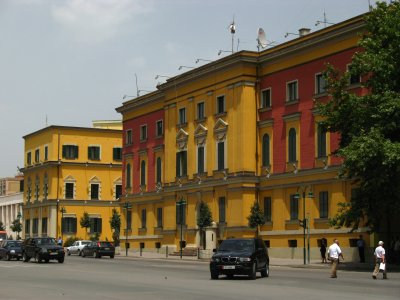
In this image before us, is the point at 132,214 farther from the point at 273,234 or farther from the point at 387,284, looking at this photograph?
the point at 387,284

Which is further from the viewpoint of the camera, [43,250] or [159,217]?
[159,217]

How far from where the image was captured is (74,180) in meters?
106

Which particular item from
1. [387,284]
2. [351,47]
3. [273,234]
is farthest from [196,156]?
[387,284]

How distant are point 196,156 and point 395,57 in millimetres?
28585

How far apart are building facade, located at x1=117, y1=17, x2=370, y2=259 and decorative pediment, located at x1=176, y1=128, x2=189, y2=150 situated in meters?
0.09

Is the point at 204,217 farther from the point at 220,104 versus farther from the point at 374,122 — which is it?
the point at 374,122

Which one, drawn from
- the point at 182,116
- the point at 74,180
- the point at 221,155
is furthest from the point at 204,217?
the point at 74,180

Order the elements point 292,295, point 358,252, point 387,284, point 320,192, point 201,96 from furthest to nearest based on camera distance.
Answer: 1. point 201,96
2. point 320,192
3. point 358,252
4. point 387,284
5. point 292,295

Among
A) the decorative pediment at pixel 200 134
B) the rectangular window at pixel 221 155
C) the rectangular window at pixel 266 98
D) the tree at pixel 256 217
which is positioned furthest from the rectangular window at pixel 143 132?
the tree at pixel 256 217

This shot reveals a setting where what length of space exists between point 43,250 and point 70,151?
56.1 m

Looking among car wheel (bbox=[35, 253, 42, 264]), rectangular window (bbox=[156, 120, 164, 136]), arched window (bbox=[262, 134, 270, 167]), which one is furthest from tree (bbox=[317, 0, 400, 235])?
rectangular window (bbox=[156, 120, 164, 136])

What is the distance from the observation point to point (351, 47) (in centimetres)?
5281

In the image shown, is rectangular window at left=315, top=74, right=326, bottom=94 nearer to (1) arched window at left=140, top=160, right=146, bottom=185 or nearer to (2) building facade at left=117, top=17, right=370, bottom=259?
(2) building facade at left=117, top=17, right=370, bottom=259

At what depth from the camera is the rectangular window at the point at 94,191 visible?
4205 inches
